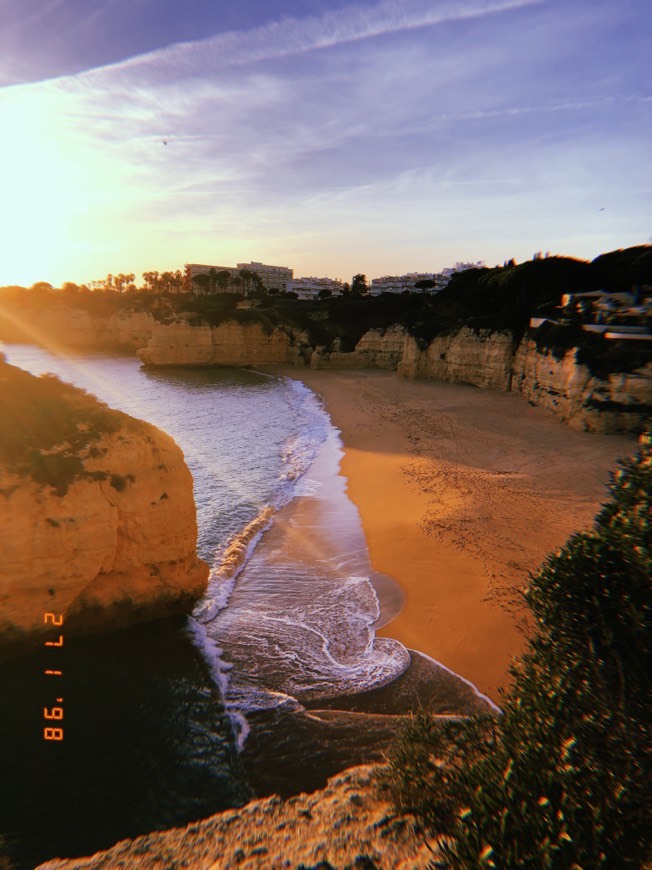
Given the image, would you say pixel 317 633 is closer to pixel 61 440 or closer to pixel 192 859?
pixel 192 859

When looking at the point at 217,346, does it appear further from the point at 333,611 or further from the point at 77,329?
the point at 333,611

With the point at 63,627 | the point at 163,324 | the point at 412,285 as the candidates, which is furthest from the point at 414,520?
the point at 412,285

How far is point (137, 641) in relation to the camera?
862 centimetres

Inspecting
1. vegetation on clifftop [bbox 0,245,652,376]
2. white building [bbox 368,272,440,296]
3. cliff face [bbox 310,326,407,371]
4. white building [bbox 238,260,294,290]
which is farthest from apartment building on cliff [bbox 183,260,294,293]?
cliff face [bbox 310,326,407,371]

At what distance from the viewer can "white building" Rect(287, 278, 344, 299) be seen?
128 metres

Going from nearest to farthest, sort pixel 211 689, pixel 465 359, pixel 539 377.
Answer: pixel 211 689 < pixel 539 377 < pixel 465 359

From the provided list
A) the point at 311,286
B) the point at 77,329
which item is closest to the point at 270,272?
the point at 311,286

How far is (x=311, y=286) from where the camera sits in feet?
451

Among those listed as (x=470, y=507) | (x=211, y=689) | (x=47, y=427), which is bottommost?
(x=211, y=689)

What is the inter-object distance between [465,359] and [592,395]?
1685 centimetres

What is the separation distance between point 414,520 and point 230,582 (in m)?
6.25

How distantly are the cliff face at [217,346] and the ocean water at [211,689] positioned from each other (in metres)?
48.5
